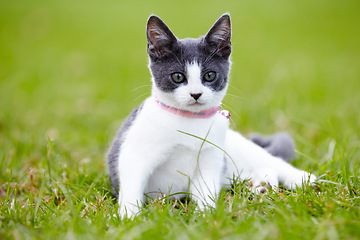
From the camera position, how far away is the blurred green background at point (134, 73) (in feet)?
12.5

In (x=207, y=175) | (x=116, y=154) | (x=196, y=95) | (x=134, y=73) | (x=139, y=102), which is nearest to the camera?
(x=196, y=95)

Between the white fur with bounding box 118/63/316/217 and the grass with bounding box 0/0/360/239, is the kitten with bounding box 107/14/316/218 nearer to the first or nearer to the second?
the white fur with bounding box 118/63/316/217

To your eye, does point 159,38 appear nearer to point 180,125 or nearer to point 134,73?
point 180,125

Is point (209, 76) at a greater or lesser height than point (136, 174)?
greater

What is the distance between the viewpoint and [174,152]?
240 cm

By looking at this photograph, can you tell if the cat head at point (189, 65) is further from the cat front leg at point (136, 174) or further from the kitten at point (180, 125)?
the cat front leg at point (136, 174)

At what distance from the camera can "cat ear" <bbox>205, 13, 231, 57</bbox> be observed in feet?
7.87

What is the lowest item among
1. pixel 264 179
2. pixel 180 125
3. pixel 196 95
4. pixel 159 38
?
pixel 264 179

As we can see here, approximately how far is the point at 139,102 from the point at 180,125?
3056 mm

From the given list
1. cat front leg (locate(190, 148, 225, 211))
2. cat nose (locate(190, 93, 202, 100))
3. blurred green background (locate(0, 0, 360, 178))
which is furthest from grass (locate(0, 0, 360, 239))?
cat nose (locate(190, 93, 202, 100))

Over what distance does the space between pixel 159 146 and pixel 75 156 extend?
1428 millimetres

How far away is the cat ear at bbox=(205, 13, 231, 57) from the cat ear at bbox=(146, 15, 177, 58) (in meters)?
0.24

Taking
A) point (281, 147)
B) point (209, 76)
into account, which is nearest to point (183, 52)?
point (209, 76)

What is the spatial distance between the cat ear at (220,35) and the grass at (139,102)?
0.51m
